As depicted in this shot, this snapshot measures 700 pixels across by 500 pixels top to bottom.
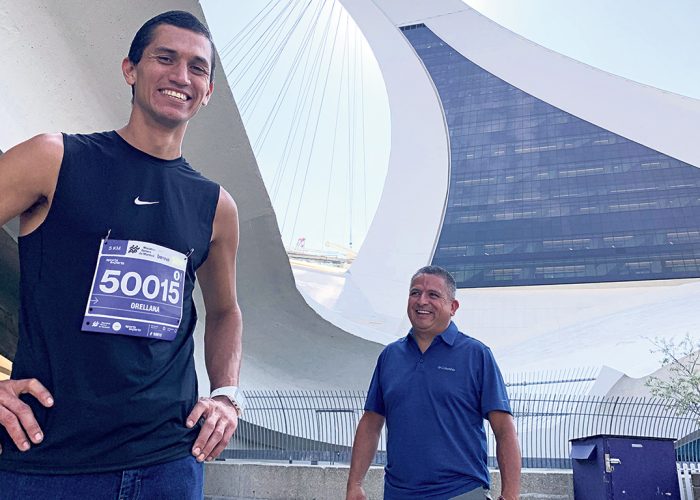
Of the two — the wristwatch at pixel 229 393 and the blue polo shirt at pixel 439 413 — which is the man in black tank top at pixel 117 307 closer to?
the wristwatch at pixel 229 393

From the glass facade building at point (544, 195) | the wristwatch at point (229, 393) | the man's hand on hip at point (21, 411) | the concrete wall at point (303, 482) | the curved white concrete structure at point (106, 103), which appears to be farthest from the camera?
the glass facade building at point (544, 195)

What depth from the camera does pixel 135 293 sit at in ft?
3.22

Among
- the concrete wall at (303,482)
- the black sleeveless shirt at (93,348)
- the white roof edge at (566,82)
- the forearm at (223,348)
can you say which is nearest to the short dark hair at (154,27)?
the black sleeveless shirt at (93,348)

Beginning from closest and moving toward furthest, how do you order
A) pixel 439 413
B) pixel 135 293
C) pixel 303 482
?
pixel 135 293, pixel 439 413, pixel 303 482

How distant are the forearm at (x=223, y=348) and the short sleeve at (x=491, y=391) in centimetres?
121

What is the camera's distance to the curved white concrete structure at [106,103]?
147 inches

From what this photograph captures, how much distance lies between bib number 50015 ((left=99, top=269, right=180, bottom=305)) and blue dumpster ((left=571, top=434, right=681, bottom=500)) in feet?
15.2

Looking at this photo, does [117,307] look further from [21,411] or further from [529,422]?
[529,422]

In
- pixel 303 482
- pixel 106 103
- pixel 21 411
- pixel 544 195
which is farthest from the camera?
pixel 544 195

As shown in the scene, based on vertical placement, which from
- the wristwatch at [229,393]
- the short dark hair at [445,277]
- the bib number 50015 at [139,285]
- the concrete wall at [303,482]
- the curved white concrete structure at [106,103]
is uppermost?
the curved white concrete structure at [106,103]

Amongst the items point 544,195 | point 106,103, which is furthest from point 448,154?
point 106,103

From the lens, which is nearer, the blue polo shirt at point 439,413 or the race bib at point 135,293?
the race bib at point 135,293

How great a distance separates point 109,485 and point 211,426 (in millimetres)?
181

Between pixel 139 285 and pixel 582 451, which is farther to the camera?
pixel 582 451
